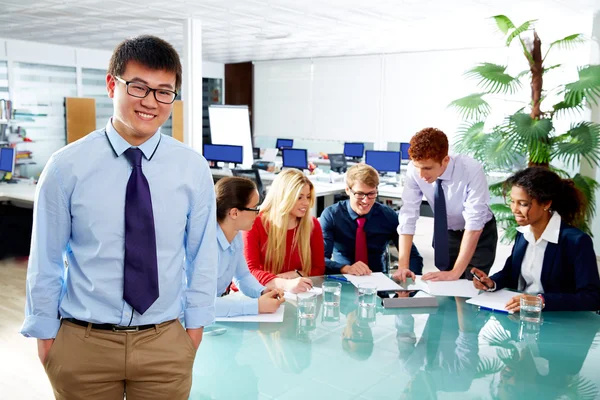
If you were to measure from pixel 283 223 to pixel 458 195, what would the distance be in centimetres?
98

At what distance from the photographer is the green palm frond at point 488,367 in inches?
63.0

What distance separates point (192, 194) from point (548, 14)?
235 inches

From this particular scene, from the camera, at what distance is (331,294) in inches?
88.9

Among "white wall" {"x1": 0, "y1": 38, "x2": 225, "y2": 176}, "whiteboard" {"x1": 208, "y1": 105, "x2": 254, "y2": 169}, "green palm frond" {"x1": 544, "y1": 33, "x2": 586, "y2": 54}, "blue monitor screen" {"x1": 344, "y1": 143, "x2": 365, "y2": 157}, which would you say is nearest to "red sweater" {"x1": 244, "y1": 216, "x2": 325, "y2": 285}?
"green palm frond" {"x1": 544, "y1": 33, "x2": 586, "y2": 54}

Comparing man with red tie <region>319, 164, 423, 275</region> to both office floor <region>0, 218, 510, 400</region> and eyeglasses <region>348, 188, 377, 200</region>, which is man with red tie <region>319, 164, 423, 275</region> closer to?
eyeglasses <region>348, 188, 377, 200</region>

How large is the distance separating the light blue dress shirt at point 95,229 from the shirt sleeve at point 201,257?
0.04 meters

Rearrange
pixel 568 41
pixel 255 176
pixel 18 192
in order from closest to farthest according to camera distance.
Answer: pixel 568 41, pixel 18 192, pixel 255 176

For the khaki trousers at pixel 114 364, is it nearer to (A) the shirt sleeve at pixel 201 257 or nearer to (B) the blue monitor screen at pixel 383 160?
(A) the shirt sleeve at pixel 201 257

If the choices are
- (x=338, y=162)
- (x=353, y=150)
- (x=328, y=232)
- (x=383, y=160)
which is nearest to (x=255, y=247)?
(x=328, y=232)

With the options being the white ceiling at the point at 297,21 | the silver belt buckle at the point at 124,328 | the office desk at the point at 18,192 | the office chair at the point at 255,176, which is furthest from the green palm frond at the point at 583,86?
the office desk at the point at 18,192

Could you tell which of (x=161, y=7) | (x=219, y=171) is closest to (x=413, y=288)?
(x=161, y=7)

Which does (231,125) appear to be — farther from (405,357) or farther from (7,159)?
(405,357)

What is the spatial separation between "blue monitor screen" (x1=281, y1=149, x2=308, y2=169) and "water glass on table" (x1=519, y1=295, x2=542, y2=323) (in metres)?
6.34

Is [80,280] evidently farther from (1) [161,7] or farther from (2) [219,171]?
(2) [219,171]
